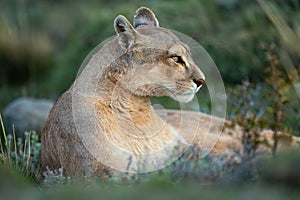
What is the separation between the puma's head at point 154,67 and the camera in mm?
5781

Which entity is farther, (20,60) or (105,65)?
(20,60)

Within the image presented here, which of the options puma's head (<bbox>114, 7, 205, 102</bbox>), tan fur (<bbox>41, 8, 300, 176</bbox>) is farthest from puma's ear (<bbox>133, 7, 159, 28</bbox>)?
puma's head (<bbox>114, 7, 205, 102</bbox>)

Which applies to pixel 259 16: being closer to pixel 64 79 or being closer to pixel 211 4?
pixel 211 4

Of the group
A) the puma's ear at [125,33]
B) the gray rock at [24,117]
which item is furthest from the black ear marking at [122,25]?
the gray rock at [24,117]

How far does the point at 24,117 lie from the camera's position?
8883 mm

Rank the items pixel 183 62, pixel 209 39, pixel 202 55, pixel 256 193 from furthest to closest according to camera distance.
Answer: pixel 209 39 < pixel 202 55 < pixel 183 62 < pixel 256 193

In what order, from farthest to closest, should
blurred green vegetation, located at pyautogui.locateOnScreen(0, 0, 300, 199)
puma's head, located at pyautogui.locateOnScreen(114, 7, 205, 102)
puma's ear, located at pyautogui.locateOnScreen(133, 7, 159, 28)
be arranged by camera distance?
1. puma's ear, located at pyautogui.locateOnScreen(133, 7, 159, 28)
2. puma's head, located at pyautogui.locateOnScreen(114, 7, 205, 102)
3. blurred green vegetation, located at pyautogui.locateOnScreen(0, 0, 300, 199)

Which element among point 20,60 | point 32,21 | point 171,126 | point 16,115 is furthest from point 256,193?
point 32,21

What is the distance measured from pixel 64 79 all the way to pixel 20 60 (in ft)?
6.50

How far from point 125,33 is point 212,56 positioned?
6.36 m

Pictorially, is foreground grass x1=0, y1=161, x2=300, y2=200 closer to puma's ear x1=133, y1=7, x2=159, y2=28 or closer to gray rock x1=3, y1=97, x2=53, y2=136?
puma's ear x1=133, y1=7, x2=159, y2=28

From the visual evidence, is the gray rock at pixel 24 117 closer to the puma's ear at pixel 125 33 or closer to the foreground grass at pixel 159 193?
the puma's ear at pixel 125 33

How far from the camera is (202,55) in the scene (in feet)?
31.9

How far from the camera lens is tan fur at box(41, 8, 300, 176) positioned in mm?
5680
